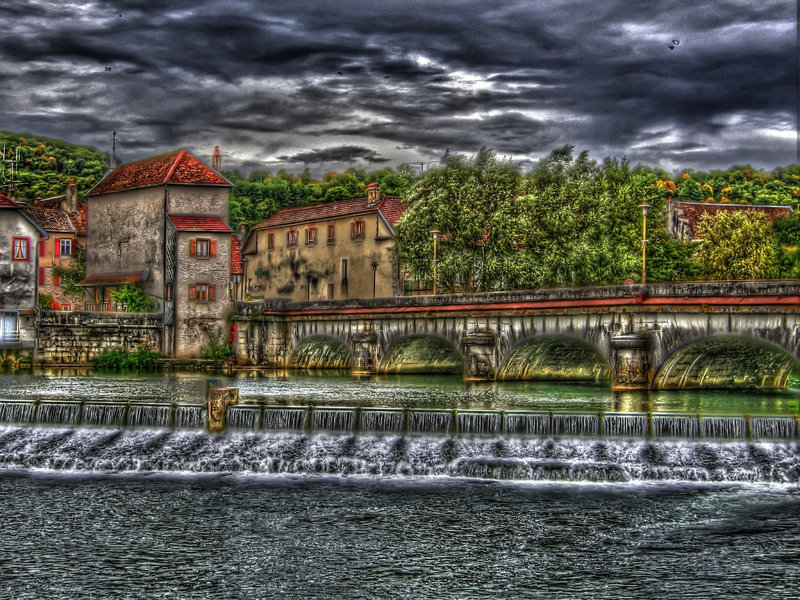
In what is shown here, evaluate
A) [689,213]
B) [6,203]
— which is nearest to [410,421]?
[6,203]

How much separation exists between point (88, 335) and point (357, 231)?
2350 centimetres

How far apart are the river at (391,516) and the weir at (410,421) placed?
55 centimetres

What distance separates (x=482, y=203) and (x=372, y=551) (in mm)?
48414

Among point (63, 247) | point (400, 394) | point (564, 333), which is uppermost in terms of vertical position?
point (63, 247)

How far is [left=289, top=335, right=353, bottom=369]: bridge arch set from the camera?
70.6m

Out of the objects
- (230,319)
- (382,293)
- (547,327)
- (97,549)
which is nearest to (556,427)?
(97,549)

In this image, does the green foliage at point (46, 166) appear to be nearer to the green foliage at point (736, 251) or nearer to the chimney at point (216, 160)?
the chimney at point (216, 160)

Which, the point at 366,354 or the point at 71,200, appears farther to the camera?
the point at 71,200

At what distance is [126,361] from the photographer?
7031cm

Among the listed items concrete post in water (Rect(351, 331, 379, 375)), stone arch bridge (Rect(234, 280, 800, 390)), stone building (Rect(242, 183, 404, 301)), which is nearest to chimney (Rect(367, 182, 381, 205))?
stone building (Rect(242, 183, 404, 301))

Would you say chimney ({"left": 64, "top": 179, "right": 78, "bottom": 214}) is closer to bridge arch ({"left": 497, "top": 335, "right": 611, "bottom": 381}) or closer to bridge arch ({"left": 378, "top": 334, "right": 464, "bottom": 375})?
bridge arch ({"left": 378, "top": 334, "right": 464, "bottom": 375})

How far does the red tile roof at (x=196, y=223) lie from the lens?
73750 mm

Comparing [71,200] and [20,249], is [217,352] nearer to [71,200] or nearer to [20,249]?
[20,249]

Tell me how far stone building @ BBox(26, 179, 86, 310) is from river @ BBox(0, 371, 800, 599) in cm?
5739
